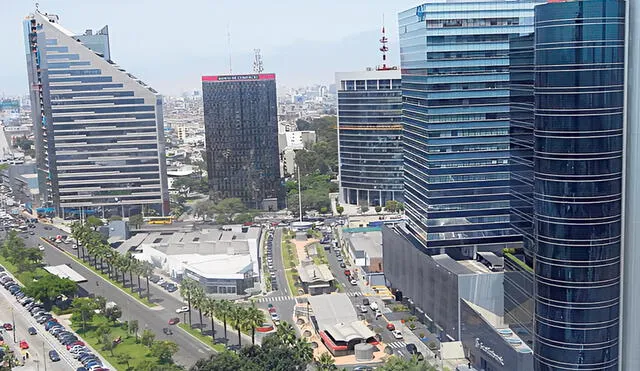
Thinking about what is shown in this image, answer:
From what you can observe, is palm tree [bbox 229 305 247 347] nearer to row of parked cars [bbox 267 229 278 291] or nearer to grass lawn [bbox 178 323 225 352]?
grass lawn [bbox 178 323 225 352]

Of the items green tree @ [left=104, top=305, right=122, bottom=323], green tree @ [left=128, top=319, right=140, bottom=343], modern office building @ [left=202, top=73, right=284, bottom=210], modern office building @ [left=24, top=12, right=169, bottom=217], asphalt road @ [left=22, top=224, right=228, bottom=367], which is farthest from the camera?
modern office building @ [left=202, top=73, right=284, bottom=210]

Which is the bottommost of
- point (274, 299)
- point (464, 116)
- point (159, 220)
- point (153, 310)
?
point (274, 299)

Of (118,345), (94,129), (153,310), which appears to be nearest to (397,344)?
(118,345)

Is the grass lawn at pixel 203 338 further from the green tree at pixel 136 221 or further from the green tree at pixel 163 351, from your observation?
the green tree at pixel 136 221

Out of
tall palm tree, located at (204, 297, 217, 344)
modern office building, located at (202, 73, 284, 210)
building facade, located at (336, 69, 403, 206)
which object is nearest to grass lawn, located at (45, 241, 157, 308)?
tall palm tree, located at (204, 297, 217, 344)

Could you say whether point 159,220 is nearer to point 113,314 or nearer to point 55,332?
point 113,314

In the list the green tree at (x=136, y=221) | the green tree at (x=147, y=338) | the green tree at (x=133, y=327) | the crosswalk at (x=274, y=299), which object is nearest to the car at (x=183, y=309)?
the green tree at (x=133, y=327)
